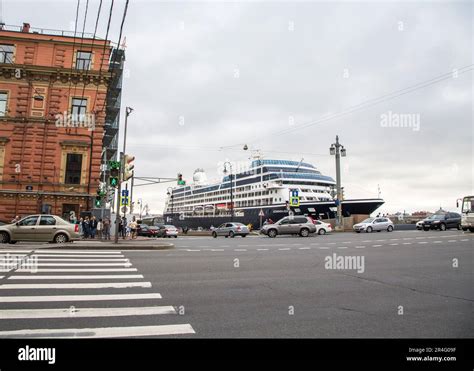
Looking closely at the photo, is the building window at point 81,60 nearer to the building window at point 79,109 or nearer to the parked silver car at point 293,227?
the building window at point 79,109

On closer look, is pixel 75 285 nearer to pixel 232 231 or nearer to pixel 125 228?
pixel 125 228

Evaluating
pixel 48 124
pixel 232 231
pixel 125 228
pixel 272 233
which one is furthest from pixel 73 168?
pixel 272 233

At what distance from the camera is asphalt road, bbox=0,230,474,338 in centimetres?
461

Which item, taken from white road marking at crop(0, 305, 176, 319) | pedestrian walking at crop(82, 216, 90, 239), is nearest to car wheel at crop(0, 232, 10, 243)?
pedestrian walking at crop(82, 216, 90, 239)

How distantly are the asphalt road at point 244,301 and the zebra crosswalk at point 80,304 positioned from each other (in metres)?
0.02

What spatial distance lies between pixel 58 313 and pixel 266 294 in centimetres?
368

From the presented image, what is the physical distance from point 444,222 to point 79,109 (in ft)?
117

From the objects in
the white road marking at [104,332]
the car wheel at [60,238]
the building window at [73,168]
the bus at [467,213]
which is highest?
the building window at [73,168]

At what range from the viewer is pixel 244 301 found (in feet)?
20.2

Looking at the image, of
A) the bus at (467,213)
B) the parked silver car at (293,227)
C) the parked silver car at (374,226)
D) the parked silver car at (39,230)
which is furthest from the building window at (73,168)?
the bus at (467,213)

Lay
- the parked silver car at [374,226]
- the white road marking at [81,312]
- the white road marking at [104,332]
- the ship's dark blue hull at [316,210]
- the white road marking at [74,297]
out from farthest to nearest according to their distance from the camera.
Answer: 1. the ship's dark blue hull at [316,210]
2. the parked silver car at [374,226]
3. the white road marking at [74,297]
4. the white road marking at [81,312]
5. the white road marking at [104,332]

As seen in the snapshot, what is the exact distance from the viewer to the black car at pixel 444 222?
32.0 meters
